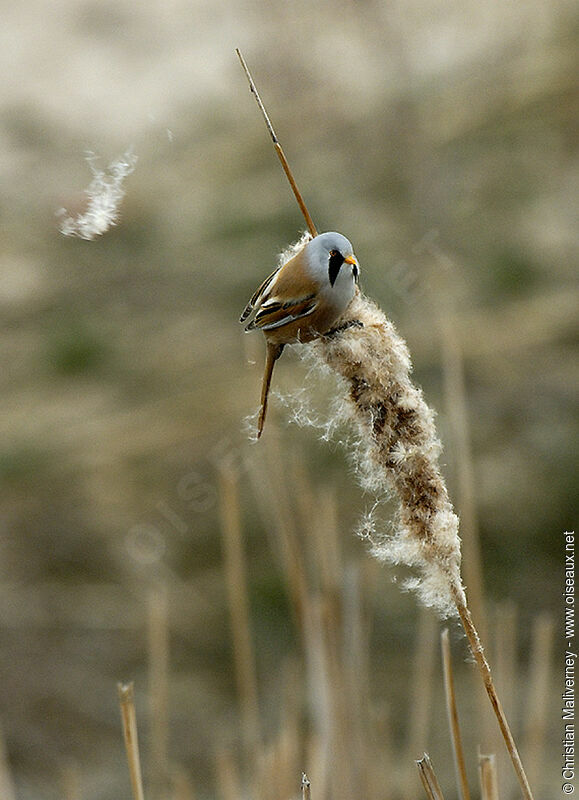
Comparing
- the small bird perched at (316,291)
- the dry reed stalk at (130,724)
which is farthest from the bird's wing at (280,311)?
the dry reed stalk at (130,724)

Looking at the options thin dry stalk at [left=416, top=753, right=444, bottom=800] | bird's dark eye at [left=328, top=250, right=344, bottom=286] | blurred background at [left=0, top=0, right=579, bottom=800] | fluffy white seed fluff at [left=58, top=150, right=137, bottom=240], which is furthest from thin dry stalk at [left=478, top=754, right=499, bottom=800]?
blurred background at [left=0, top=0, right=579, bottom=800]

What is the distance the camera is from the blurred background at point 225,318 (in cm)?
281

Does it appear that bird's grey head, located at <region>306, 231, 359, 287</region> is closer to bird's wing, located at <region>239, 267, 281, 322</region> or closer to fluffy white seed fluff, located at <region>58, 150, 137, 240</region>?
bird's wing, located at <region>239, 267, 281, 322</region>

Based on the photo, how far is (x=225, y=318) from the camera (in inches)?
139

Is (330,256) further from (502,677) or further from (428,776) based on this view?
(502,677)

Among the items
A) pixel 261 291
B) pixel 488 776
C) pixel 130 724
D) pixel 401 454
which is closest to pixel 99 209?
pixel 261 291

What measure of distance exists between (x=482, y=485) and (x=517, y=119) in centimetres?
158

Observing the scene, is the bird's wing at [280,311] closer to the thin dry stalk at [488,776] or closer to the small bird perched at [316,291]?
the small bird perched at [316,291]

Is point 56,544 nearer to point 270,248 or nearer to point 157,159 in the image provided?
point 270,248

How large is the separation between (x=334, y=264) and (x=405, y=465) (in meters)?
0.17

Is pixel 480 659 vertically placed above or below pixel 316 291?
below

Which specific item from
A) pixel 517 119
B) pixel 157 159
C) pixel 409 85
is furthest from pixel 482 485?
pixel 157 159

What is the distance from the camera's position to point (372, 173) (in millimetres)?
3570

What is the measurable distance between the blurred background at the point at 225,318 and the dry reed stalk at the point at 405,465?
205 cm
